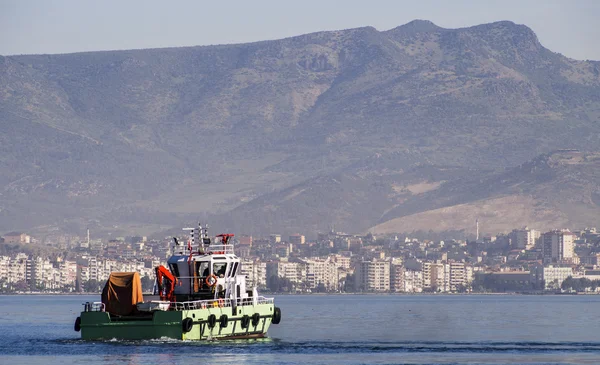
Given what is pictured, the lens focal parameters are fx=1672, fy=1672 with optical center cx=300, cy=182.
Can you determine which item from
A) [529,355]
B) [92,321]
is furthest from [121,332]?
[529,355]

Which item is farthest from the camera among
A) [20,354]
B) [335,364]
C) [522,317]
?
[522,317]

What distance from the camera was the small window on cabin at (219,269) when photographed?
368 feet

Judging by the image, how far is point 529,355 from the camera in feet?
356

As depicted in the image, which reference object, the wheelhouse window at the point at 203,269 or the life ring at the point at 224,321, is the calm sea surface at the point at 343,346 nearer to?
the life ring at the point at 224,321

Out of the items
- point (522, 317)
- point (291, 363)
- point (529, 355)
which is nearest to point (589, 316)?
point (522, 317)

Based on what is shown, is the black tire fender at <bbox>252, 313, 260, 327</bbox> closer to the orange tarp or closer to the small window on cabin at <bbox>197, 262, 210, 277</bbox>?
the small window on cabin at <bbox>197, 262, 210, 277</bbox>

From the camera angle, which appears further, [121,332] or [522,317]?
[522,317]

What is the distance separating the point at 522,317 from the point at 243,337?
259 feet

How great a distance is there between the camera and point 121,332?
103m

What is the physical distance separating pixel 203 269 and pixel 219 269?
116 centimetres

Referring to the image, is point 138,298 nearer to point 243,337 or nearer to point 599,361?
point 243,337

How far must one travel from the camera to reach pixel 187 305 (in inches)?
4294

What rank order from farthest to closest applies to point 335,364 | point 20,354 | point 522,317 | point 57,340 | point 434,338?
point 522,317 < point 434,338 < point 57,340 < point 20,354 < point 335,364

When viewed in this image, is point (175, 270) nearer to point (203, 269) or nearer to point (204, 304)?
point (203, 269)
